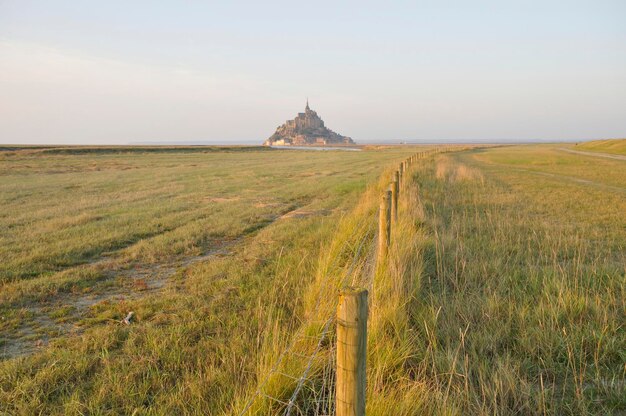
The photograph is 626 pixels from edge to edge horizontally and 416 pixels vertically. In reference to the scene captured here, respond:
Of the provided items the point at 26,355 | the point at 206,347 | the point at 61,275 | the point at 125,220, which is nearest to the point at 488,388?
the point at 206,347

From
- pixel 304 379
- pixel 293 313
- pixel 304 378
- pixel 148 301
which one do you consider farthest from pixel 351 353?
pixel 148 301

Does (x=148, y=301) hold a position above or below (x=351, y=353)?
below

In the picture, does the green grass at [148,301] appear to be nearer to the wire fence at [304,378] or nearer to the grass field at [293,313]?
the grass field at [293,313]

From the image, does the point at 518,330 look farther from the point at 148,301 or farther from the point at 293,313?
the point at 148,301

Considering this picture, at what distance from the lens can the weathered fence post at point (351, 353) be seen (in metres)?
1.86

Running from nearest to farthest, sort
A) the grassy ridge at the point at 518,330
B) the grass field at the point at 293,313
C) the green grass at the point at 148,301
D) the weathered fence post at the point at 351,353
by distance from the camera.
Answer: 1. the weathered fence post at the point at 351,353
2. the grassy ridge at the point at 518,330
3. the grass field at the point at 293,313
4. the green grass at the point at 148,301

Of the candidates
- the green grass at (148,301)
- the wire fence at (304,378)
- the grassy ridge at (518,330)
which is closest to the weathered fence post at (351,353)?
the wire fence at (304,378)

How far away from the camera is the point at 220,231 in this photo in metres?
10.5

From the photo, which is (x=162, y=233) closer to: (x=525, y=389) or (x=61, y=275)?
(x=61, y=275)

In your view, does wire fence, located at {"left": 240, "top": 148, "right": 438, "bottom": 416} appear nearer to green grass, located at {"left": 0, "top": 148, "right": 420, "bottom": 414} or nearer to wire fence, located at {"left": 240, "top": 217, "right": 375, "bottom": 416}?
wire fence, located at {"left": 240, "top": 217, "right": 375, "bottom": 416}

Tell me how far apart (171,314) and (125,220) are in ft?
24.0

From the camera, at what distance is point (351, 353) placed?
1900 mm

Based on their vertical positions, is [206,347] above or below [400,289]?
below

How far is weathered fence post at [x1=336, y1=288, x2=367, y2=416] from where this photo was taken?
6.09ft
